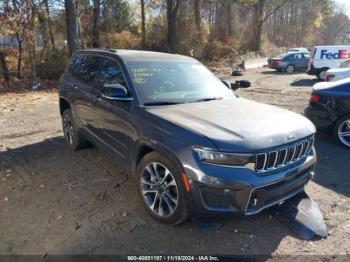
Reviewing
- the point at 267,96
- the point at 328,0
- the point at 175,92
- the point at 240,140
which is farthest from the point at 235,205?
the point at 328,0

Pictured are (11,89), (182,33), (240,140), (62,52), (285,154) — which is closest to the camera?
(240,140)

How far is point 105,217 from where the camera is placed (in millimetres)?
3732

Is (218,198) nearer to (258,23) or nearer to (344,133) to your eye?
(344,133)

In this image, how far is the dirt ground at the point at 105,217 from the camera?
10.6 ft

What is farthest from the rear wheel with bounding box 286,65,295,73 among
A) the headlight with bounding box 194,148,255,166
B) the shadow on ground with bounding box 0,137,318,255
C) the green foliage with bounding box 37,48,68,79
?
the headlight with bounding box 194,148,255,166

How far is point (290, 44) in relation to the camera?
50688mm

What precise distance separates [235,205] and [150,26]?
2446 cm

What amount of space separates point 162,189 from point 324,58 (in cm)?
1671

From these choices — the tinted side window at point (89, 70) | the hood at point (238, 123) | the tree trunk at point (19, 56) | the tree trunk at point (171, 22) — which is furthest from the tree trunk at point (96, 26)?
the hood at point (238, 123)

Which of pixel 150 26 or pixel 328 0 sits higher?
pixel 328 0

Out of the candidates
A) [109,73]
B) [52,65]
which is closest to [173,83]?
[109,73]

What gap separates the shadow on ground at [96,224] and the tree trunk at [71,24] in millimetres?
11233

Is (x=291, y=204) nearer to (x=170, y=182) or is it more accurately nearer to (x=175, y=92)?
(x=170, y=182)

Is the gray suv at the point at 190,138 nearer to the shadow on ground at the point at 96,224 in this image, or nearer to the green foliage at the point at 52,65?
the shadow on ground at the point at 96,224
